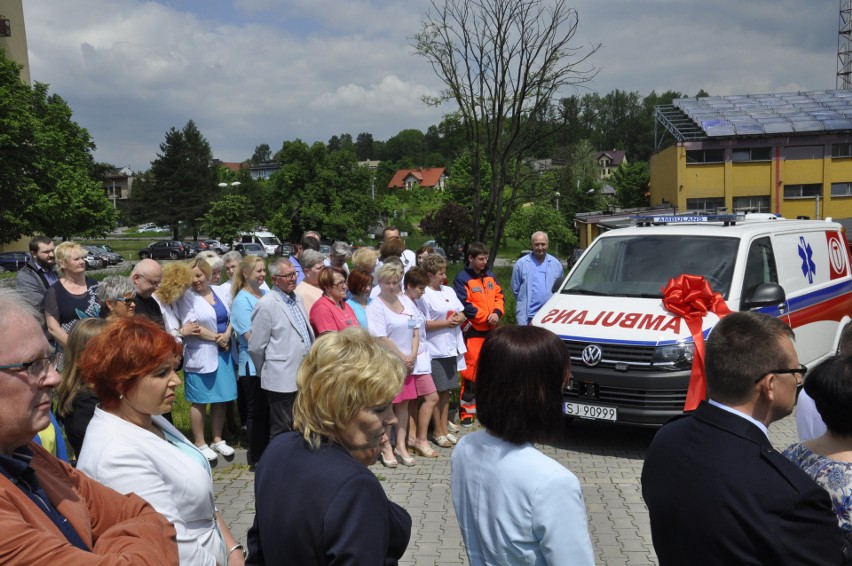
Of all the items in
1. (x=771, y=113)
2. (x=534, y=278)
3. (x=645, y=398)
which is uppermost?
(x=771, y=113)

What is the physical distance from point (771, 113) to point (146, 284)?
180ft

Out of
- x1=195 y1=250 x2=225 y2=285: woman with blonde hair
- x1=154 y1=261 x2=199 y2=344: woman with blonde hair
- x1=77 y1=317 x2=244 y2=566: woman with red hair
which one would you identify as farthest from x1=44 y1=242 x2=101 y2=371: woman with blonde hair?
x1=77 y1=317 x2=244 y2=566: woman with red hair

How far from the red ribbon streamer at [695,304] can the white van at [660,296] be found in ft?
0.25

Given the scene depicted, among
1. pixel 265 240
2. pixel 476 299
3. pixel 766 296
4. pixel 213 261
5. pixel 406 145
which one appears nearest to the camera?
pixel 766 296

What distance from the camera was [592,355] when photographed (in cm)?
714

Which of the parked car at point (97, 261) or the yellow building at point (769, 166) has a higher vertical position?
the yellow building at point (769, 166)

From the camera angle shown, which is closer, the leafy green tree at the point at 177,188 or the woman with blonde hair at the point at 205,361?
the woman with blonde hair at the point at 205,361

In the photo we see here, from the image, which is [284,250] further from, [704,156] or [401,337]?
[401,337]

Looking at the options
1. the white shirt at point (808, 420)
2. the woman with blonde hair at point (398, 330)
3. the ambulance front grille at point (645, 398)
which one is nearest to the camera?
the white shirt at point (808, 420)

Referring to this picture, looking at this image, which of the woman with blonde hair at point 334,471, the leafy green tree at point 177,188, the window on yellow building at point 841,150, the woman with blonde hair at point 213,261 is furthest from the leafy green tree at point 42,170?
the window on yellow building at point 841,150

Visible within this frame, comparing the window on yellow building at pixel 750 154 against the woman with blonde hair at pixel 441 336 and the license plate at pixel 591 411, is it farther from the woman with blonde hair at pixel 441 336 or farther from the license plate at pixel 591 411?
the license plate at pixel 591 411

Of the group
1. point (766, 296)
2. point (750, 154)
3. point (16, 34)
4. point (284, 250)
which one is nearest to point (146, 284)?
point (766, 296)

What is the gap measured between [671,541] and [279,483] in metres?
1.35

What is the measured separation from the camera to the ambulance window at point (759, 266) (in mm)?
7777
